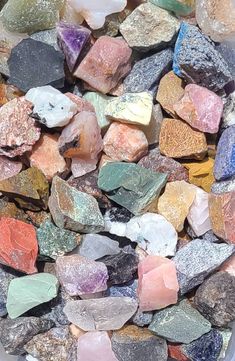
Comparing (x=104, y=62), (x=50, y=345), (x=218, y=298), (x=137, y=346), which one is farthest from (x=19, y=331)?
(x=104, y=62)

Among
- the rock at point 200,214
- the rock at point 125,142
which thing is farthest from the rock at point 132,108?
the rock at point 200,214

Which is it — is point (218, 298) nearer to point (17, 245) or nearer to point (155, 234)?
point (155, 234)

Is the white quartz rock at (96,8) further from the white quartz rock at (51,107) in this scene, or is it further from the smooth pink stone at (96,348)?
the smooth pink stone at (96,348)

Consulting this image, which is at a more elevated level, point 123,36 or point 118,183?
point 123,36

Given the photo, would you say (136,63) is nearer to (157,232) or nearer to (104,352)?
(157,232)

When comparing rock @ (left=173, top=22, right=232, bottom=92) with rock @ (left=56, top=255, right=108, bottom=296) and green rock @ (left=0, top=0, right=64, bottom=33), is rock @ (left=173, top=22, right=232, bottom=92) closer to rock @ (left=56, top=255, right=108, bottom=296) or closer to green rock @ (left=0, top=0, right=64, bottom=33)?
green rock @ (left=0, top=0, right=64, bottom=33)

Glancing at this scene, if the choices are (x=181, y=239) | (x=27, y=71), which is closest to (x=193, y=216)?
(x=181, y=239)

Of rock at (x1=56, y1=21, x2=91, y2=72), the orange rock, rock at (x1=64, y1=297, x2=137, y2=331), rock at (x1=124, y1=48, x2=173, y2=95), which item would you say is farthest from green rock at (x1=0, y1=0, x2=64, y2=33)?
rock at (x1=64, y1=297, x2=137, y2=331)
